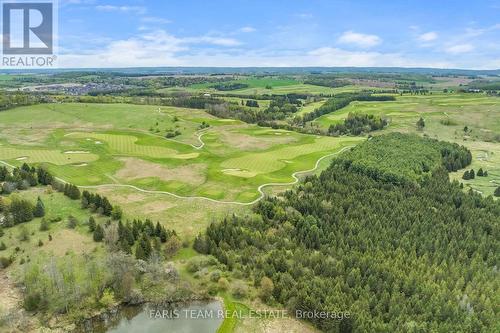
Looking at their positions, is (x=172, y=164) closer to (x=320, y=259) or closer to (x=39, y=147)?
(x=39, y=147)

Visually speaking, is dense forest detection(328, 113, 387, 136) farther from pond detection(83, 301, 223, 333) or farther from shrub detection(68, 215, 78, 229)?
pond detection(83, 301, 223, 333)

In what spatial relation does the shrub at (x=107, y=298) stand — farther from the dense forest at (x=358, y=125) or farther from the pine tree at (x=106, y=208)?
the dense forest at (x=358, y=125)

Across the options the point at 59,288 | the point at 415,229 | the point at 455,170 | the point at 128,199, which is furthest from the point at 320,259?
the point at 455,170

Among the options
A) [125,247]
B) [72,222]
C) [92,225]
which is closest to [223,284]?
[125,247]

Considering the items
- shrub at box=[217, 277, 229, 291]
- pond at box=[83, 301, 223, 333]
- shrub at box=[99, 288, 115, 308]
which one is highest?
shrub at box=[217, 277, 229, 291]

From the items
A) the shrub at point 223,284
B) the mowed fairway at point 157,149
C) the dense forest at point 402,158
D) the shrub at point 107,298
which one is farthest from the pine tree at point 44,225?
the dense forest at point 402,158

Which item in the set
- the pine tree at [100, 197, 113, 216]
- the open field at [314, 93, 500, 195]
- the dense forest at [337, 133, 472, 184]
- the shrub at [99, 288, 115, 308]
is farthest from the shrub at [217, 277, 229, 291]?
the open field at [314, 93, 500, 195]

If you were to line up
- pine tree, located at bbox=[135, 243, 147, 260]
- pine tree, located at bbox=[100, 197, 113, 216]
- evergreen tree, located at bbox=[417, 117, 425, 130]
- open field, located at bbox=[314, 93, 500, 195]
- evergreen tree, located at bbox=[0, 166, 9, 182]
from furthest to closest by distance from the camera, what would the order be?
evergreen tree, located at bbox=[417, 117, 425, 130] → open field, located at bbox=[314, 93, 500, 195] → evergreen tree, located at bbox=[0, 166, 9, 182] → pine tree, located at bbox=[100, 197, 113, 216] → pine tree, located at bbox=[135, 243, 147, 260]
